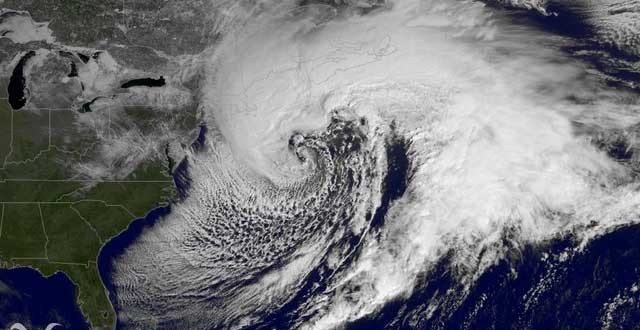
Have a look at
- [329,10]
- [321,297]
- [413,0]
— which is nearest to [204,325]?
Answer: [321,297]

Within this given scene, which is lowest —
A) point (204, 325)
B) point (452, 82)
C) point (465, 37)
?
point (204, 325)

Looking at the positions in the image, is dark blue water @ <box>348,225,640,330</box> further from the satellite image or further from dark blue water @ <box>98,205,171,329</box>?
dark blue water @ <box>98,205,171,329</box>

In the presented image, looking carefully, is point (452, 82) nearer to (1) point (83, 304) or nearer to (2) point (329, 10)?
(2) point (329, 10)

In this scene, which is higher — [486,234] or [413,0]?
[413,0]

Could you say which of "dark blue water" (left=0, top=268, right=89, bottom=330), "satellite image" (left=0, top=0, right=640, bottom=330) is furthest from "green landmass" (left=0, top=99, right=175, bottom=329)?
"dark blue water" (left=0, top=268, right=89, bottom=330)

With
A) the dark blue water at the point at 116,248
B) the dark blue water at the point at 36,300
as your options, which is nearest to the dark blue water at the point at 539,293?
the dark blue water at the point at 116,248

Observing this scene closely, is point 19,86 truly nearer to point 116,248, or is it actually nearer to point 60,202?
point 60,202
